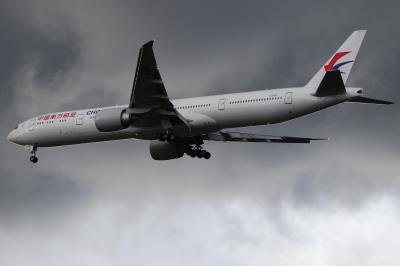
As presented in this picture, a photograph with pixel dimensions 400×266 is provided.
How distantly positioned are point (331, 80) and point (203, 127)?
7553mm

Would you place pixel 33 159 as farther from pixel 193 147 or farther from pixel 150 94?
pixel 150 94

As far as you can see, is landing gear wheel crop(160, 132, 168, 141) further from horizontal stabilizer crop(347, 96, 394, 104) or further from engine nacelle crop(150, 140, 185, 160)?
horizontal stabilizer crop(347, 96, 394, 104)

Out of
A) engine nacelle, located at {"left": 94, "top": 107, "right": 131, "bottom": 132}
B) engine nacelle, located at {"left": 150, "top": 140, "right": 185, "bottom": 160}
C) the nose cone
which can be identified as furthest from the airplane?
the nose cone

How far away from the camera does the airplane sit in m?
39.8

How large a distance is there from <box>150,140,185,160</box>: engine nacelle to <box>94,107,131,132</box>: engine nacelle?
5689 mm

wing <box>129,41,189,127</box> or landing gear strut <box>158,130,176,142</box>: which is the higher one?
wing <box>129,41,189,127</box>

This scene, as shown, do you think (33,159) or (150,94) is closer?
(150,94)

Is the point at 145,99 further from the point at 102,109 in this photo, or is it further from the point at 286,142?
the point at 286,142

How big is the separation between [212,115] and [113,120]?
4.97 m

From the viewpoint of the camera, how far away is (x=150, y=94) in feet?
136

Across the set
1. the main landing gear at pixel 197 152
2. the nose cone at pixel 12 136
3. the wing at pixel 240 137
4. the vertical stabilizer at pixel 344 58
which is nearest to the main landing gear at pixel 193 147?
the main landing gear at pixel 197 152

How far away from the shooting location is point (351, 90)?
1554 inches

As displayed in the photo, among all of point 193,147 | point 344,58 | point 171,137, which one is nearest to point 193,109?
point 171,137

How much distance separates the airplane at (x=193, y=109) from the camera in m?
39.8
